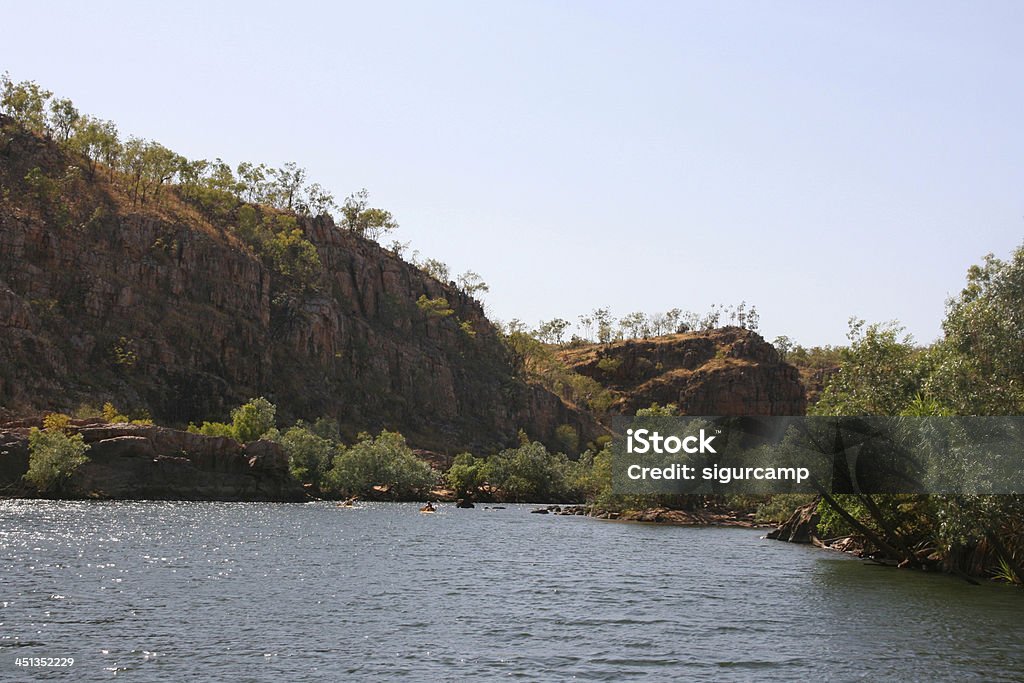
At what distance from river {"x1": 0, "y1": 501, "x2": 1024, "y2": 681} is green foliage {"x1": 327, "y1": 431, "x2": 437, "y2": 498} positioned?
79767 millimetres

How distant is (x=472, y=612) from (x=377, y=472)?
Result: 120647 millimetres

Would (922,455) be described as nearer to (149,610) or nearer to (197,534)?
(149,610)

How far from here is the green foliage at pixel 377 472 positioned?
519 ft

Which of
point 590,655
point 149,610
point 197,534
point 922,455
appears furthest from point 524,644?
point 197,534

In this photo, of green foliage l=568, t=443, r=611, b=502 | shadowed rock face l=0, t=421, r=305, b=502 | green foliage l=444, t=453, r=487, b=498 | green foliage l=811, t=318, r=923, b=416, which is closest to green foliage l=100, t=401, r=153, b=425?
shadowed rock face l=0, t=421, r=305, b=502

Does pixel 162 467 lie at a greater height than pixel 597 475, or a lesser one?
lesser

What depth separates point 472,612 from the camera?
42.8 m

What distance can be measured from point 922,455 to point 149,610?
39.3 m

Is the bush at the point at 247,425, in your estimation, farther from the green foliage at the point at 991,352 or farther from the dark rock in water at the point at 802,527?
the green foliage at the point at 991,352

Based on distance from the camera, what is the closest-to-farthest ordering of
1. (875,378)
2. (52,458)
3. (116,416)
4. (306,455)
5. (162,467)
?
(875,378) < (52,458) < (162,467) < (116,416) < (306,455)

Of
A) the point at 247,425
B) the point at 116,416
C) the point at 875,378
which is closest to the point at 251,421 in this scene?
the point at 247,425

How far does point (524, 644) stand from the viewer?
35.2m

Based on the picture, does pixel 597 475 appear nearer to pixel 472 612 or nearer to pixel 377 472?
pixel 377 472

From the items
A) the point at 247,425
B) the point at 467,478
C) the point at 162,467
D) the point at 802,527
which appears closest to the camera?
the point at 802,527
